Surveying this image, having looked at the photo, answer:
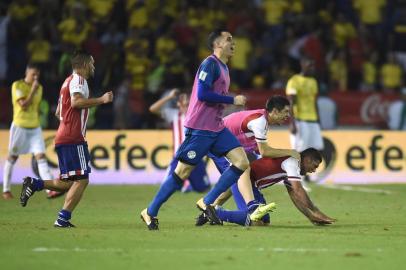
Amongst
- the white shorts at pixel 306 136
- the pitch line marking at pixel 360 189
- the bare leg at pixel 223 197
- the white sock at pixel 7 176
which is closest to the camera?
the bare leg at pixel 223 197

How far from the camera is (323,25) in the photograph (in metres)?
27.0

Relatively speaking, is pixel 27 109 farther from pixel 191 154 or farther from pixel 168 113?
pixel 191 154

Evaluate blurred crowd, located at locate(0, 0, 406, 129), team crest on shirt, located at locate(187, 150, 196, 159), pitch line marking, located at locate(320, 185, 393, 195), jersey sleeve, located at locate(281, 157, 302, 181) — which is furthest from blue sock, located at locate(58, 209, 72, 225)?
blurred crowd, located at locate(0, 0, 406, 129)

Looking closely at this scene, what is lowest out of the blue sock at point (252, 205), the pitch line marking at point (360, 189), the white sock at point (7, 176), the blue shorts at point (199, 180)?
the pitch line marking at point (360, 189)

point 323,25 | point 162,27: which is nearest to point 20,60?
point 162,27

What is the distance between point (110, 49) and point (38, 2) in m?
2.21

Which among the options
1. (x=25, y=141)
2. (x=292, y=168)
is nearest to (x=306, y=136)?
(x=25, y=141)

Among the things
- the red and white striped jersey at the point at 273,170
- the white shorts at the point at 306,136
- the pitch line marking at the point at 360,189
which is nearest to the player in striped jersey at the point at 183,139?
the white shorts at the point at 306,136

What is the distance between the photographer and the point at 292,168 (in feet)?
43.1

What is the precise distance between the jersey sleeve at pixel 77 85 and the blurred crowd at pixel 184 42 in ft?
32.2

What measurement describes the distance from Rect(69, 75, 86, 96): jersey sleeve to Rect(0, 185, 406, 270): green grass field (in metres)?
1.54

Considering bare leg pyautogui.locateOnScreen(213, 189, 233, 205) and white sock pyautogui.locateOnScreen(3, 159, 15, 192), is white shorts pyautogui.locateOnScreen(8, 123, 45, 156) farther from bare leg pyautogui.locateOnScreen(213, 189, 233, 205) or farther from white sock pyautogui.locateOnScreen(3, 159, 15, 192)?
bare leg pyautogui.locateOnScreen(213, 189, 233, 205)

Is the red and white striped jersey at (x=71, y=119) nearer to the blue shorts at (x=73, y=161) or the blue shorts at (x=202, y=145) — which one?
the blue shorts at (x=73, y=161)

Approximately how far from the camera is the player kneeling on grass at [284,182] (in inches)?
513
